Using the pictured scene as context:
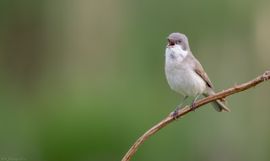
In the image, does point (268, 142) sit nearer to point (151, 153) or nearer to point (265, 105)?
point (265, 105)

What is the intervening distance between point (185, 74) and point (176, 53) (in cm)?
24

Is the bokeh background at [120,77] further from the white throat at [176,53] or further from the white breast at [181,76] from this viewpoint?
the white throat at [176,53]

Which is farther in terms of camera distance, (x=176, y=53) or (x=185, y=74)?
(x=185, y=74)

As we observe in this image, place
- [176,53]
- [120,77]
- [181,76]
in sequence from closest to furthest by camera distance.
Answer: [176,53]
[181,76]
[120,77]

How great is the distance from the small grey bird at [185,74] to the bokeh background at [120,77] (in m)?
4.33

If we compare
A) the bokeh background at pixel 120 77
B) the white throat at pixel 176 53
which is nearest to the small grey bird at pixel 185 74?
the white throat at pixel 176 53

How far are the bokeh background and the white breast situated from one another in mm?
4377

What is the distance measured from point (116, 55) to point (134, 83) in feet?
7.74

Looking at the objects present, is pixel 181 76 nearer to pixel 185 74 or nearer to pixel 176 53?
pixel 185 74

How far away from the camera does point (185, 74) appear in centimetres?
676

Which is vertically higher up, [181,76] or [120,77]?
[181,76]

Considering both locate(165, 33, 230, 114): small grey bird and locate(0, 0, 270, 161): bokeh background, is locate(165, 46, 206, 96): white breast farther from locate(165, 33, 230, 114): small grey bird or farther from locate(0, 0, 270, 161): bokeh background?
locate(0, 0, 270, 161): bokeh background

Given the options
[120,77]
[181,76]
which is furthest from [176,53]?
[120,77]

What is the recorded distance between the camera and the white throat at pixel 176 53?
6.46m
